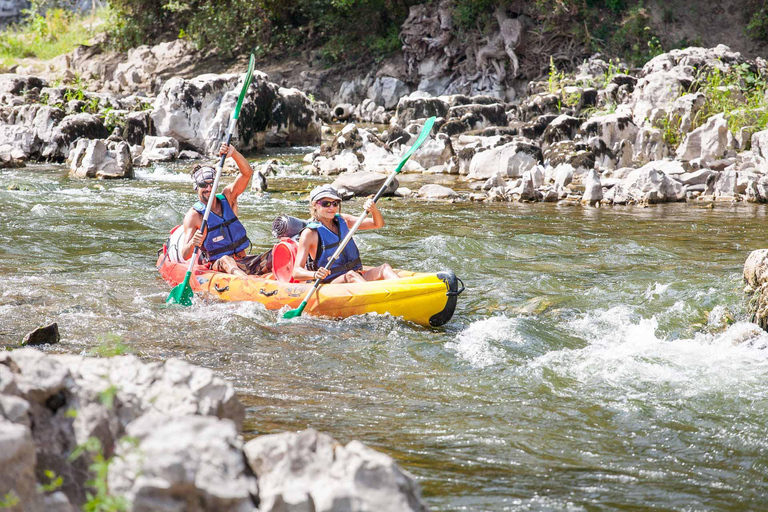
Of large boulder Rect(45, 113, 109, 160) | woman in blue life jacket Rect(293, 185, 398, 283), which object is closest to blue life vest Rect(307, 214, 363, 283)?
woman in blue life jacket Rect(293, 185, 398, 283)

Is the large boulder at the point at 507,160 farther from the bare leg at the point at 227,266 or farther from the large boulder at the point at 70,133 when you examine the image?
the large boulder at the point at 70,133

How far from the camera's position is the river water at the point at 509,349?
121 inches

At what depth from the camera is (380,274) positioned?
18.9 feet

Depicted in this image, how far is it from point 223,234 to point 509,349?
283cm

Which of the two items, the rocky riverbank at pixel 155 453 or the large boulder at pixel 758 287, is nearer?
the rocky riverbank at pixel 155 453

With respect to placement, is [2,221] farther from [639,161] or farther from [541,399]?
[639,161]

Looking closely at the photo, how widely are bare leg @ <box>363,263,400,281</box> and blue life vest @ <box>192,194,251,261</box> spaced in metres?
1.32

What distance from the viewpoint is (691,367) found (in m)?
4.39

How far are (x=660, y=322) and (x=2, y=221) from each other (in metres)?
7.27

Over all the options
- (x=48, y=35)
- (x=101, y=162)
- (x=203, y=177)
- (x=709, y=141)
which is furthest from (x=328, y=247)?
(x=48, y=35)

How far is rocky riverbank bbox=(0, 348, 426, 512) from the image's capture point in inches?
75.8

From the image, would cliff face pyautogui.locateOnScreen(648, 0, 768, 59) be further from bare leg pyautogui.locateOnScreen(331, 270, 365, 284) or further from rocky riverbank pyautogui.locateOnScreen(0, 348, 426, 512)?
rocky riverbank pyautogui.locateOnScreen(0, 348, 426, 512)

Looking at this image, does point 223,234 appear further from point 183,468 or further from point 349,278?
point 183,468

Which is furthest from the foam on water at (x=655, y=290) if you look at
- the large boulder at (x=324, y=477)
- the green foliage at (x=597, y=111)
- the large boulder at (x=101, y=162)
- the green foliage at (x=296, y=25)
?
the green foliage at (x=296, y=25)
